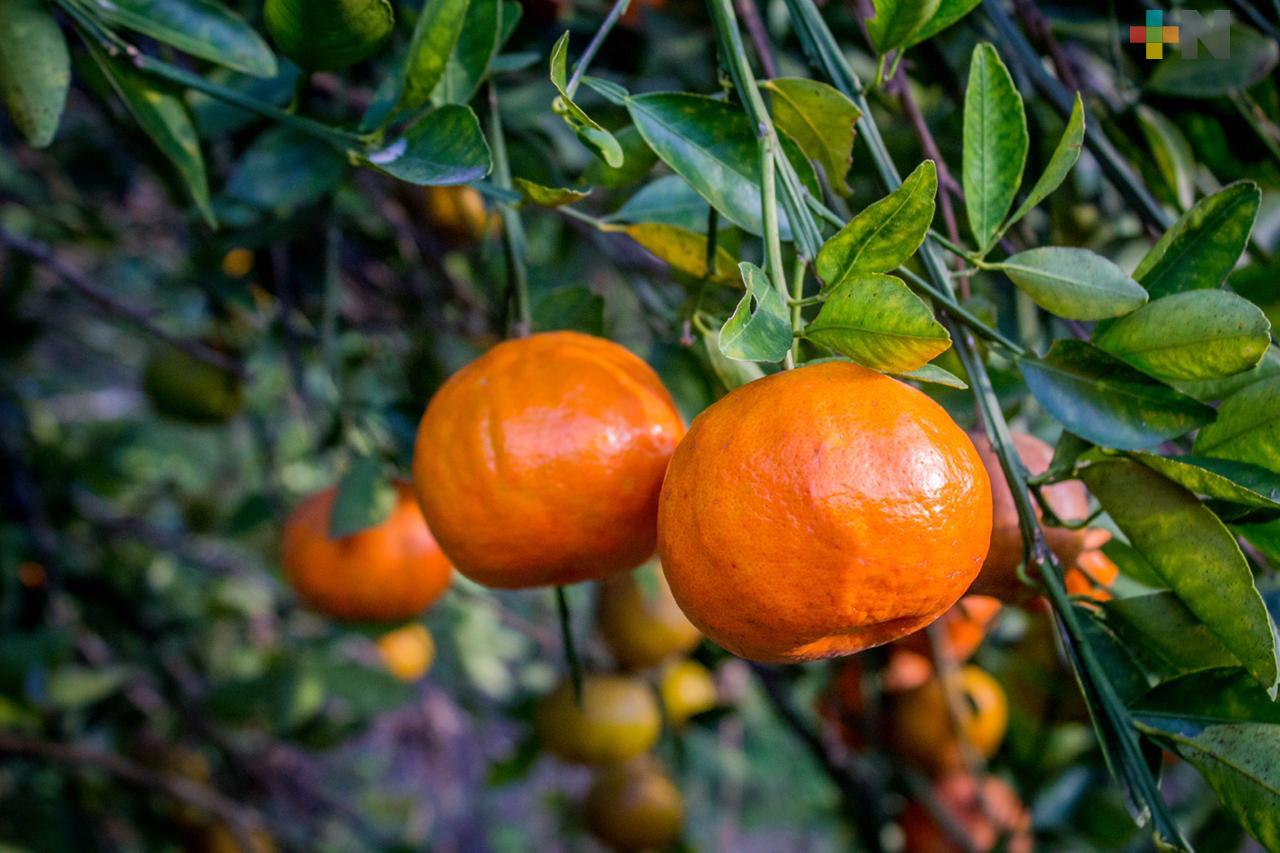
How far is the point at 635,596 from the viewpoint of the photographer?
161 cm

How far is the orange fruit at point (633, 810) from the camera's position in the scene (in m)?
1.71

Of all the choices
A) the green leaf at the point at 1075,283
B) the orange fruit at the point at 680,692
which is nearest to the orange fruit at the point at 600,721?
the orange fruit at the point at 680,692

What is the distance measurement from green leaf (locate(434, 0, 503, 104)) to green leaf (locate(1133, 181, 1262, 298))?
0.42 m

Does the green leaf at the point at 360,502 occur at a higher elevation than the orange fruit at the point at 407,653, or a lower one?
higher

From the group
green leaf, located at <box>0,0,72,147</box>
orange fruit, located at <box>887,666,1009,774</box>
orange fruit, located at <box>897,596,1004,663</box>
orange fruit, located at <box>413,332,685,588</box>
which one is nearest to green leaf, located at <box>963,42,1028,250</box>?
orange fruit, located at <box>413,332,685,588</box>

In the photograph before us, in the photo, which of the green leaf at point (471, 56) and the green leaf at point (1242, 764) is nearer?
the green leaf at point (1242, 764)

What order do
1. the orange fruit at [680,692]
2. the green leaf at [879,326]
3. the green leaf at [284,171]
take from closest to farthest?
the green leaf at [879,326], the green leaf at [284,171], the orange fruit at [680,692]

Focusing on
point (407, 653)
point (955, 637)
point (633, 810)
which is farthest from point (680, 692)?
point (955, 637)

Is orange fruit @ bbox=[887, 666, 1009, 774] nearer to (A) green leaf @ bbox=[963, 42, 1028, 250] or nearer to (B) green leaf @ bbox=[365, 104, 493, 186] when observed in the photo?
(A) green leaf @ bbox=[963, 42, 1028, 250]

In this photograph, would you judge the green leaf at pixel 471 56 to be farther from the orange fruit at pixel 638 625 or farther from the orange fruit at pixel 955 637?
the orange fruit at pixel 638 625

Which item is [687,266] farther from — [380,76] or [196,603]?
[196,603]

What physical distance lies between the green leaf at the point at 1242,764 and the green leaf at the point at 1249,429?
0.14 meters

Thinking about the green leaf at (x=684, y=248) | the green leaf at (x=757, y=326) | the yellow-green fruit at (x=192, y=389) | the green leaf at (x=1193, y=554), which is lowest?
the yellow-green fruit at (x=192, y=389)

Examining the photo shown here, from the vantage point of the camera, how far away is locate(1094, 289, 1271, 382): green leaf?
19.6 inches
